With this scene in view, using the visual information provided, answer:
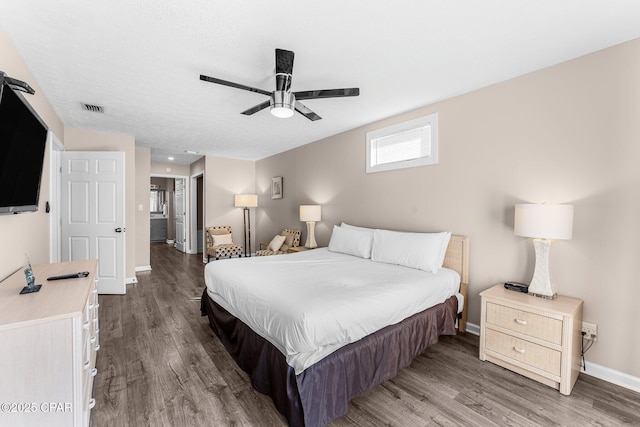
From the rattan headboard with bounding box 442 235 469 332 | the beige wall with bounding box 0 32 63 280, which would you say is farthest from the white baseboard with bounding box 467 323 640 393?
the beige wall with bounding box 0 32 63 280

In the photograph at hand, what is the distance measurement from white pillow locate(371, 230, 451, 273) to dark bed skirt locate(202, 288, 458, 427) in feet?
1.46

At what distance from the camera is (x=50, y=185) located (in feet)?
11.5

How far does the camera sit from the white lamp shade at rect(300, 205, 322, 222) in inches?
187

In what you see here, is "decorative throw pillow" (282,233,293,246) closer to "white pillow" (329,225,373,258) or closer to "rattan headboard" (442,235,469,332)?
"white pillow" (329,225,373,258)

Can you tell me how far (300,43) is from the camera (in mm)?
2072

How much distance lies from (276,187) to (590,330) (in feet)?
17.3

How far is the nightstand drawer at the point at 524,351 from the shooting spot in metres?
2.07

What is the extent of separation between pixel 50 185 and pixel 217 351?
311 cm

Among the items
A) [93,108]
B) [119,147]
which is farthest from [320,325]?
[119,147]

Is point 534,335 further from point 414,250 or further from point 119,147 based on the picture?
point 119,147

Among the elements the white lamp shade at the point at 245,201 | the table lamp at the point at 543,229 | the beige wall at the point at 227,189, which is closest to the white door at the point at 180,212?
the beige wall at the point at 227,189

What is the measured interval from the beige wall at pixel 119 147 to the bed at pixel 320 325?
2755 millimetres

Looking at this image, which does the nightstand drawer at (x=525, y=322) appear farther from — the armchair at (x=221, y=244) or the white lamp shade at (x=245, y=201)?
the white lamp shade at (x=245, y=201)

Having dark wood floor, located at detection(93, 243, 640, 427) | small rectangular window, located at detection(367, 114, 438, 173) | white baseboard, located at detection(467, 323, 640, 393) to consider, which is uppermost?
small rectangular window, located at detection(367, 114, 438, 173)
